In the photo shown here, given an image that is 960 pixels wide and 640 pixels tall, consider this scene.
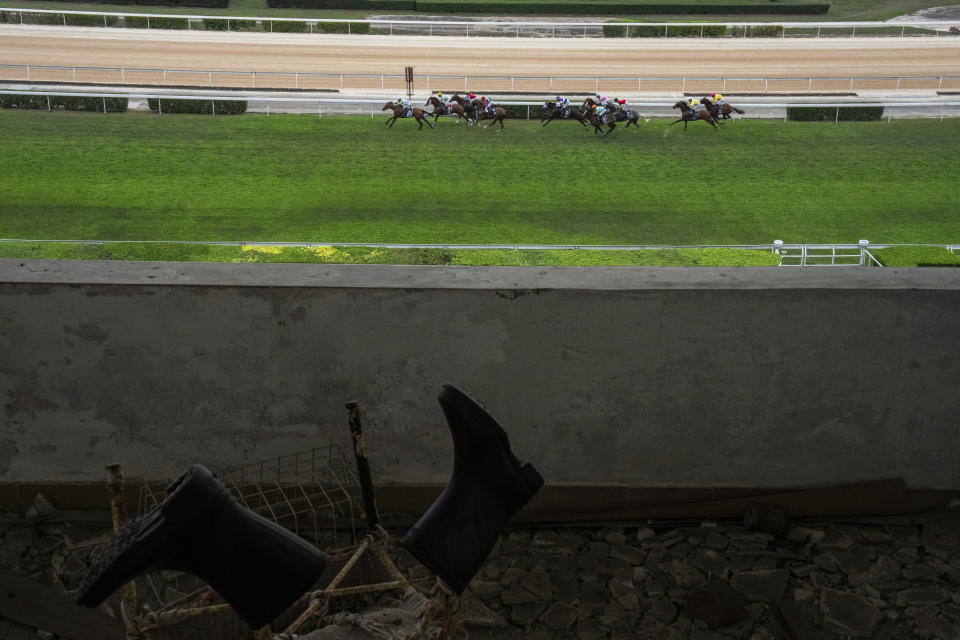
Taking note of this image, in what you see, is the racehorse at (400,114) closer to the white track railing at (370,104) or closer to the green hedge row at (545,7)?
the white track railing at (370,104)

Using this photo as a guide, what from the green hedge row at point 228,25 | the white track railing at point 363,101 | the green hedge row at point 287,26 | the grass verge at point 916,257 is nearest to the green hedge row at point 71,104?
the white track railing at point 363,101

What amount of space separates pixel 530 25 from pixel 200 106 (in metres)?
14.6

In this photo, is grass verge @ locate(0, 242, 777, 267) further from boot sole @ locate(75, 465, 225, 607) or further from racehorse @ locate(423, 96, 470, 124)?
boot sole @ locate(75, 465, 225, 607)

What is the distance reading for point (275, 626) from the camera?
345 centimetres

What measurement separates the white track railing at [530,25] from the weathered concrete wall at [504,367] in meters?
31.1

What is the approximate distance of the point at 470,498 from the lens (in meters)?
2.48

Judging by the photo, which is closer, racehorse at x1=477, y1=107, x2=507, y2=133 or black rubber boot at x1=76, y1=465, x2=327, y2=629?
black rubber boot at x1=76, y1=465, x2=327, y2=629

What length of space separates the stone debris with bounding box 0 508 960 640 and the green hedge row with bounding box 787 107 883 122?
2286 centimetres

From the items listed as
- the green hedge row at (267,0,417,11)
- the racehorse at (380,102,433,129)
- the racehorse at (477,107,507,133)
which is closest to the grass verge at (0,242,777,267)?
the racehorse at (477,107,507,133)

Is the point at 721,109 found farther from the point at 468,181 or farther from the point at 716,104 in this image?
the point at 468,181

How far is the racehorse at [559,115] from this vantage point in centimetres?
2436

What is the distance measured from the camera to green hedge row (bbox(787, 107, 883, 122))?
25.4 m

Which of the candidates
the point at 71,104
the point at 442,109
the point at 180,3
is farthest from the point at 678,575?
the point at 180,3

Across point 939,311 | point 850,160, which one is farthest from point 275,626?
point 850,160
